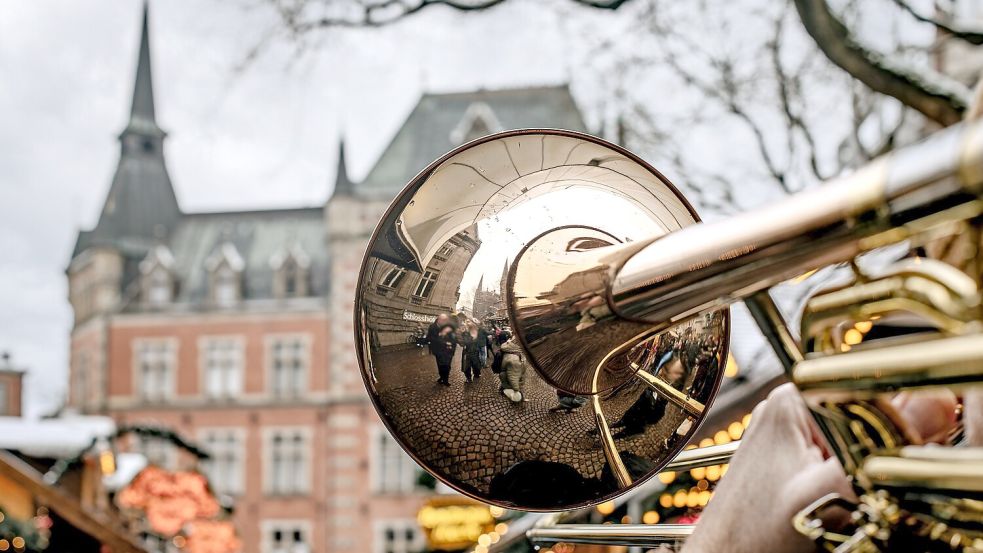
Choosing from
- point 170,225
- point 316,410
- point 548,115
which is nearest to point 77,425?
point 316,410

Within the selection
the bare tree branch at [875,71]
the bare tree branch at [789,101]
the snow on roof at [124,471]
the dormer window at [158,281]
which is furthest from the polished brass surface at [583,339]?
the dormer window at [158,281]

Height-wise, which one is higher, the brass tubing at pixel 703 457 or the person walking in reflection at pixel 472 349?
the person walking in reflection at pixel 472 349

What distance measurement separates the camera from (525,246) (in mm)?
1271

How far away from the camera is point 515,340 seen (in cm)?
124

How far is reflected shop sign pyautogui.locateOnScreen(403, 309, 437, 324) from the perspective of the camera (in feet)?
4.42

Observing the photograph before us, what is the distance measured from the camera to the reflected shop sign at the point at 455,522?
10.3 m

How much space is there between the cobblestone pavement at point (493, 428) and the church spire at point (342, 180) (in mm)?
26265

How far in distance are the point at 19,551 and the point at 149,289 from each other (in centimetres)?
2131

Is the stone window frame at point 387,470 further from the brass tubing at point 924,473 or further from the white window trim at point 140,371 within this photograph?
the brass tubing at point 924,473

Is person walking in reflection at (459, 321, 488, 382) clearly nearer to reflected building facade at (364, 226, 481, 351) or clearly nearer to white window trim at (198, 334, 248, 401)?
reflected building facade at (364, 226, 481, 351)

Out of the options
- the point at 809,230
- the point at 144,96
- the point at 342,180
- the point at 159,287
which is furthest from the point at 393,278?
the point at 144,96

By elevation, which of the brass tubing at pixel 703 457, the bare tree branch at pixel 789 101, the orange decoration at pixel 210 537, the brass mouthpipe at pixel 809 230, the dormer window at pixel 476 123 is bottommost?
the brass tubing at pixel 703 457

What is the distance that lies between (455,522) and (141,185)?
24676 mm

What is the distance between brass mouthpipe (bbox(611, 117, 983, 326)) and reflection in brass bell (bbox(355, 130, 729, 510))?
0.36 meters
